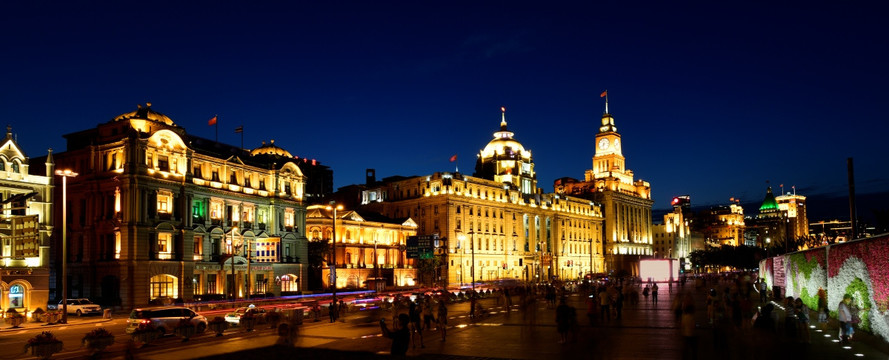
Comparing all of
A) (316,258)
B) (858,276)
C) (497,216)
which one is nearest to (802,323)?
(858,276)

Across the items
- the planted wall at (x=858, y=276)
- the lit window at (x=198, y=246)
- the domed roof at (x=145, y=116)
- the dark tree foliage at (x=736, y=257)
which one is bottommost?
the dark tree foliage at (x=736, y=257)

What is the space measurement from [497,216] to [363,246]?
36.3m

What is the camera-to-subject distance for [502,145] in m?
151

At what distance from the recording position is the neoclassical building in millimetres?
64625

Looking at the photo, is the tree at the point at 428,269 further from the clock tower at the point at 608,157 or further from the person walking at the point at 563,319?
the clock tower at the point at 608,157

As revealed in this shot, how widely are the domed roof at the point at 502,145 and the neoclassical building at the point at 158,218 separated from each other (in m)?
78.3

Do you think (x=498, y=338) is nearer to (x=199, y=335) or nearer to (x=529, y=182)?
(x=199, y=335)

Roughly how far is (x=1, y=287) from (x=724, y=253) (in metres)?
146

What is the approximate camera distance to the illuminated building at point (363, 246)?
9506cm

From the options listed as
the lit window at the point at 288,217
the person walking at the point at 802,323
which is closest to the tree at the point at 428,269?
the lit window at the point at 288,217

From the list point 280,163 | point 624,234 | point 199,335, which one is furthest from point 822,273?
point 624,234

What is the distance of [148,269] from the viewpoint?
212 feet

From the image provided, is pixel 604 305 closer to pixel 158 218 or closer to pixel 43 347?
pixel 43 347

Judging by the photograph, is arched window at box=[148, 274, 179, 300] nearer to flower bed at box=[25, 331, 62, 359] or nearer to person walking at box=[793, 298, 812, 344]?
flower bed at box=[25, 331, 62, 359]
